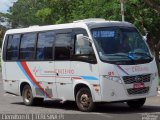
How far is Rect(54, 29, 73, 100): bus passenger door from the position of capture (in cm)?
1614

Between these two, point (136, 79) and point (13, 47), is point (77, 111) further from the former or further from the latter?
point (13, 47)

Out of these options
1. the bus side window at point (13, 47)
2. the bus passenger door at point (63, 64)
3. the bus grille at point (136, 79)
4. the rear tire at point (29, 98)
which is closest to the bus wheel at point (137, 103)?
the bus grille at point (136, 79)

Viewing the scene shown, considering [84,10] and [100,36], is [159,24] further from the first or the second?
[100,36]

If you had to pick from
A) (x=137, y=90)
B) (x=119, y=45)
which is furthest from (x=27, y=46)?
(x=137, y=90)

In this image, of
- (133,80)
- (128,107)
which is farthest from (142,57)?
(128,107)

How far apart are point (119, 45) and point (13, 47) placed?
16.9 ft

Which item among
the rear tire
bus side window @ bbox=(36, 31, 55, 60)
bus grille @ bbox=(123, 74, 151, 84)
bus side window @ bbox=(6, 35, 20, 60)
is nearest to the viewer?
bus grille @ bbox=(123, 74, 151, 84)

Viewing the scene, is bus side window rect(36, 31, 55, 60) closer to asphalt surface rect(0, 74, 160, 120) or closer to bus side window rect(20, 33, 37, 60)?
bus side window rect(20, 33, 37, 60)

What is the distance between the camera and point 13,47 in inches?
762

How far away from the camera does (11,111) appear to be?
16.4 m

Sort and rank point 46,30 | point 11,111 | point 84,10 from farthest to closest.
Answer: point 84,10
point 46,30
point 11,111

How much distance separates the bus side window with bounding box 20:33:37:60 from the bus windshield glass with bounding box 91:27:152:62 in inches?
127

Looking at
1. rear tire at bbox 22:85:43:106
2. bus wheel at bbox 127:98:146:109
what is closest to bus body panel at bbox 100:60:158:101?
bus wheel at bbox 127:98:146:109

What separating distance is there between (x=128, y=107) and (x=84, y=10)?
16.6 m
